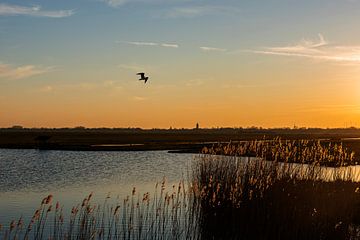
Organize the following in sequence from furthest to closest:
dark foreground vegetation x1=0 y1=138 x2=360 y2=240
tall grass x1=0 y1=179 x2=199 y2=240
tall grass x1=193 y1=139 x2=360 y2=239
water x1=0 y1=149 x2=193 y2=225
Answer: water x1=0 y1=149 x2=193 y2=225 < tall grass x1=193 y1=139 x2=360 y2=239 < dark foreground vegetation x1=0 y1=138 x2=360 y2=240 < tall grass x1=0 y1=179 x2=199 y2=240

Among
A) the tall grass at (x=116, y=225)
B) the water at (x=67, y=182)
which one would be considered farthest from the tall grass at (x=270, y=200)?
the water at (x=67, y=182)

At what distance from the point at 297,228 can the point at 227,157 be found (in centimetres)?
511

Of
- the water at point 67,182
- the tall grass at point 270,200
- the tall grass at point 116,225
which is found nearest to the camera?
the tall grass at point 116,225

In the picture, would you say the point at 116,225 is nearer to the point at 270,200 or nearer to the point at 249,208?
the point at 249,208

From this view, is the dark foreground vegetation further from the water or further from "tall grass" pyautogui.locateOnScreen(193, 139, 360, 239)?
the water

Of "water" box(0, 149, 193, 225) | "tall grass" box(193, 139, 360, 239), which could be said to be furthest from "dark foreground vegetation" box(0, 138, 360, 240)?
"water" box(0, 149, 193, 225)

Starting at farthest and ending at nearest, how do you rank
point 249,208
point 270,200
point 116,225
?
point 270,200 → point 249,208 → point 116,225

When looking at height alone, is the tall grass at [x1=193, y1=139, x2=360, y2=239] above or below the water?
above

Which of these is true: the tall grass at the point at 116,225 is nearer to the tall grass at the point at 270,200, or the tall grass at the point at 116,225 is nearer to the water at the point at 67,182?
the tall grass at the point at 270,200

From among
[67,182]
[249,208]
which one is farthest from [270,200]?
[67,182]

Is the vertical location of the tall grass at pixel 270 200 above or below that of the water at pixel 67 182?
above

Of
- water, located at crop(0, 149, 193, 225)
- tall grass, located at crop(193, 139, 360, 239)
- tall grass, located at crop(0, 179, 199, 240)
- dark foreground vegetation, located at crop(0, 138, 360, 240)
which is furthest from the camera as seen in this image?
water, located at crop(0, 149, 193, 225)

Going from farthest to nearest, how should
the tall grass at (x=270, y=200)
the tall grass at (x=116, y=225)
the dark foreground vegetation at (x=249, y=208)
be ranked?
the tall grass at (x=270, y=200) → the dark foreground vegetation at (x=249, y=208) → the tall grass at (x=116, y=225)

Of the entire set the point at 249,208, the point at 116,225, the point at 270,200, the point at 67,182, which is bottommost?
the point at 67,182
